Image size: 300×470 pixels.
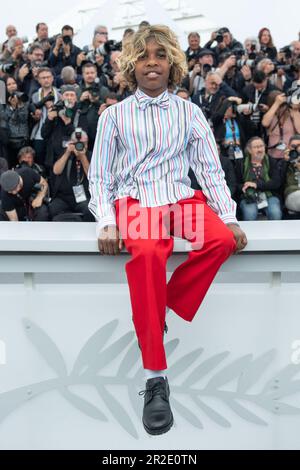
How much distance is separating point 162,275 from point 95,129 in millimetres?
3137

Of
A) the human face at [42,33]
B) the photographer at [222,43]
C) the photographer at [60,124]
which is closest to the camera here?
the photographer at [60,124]

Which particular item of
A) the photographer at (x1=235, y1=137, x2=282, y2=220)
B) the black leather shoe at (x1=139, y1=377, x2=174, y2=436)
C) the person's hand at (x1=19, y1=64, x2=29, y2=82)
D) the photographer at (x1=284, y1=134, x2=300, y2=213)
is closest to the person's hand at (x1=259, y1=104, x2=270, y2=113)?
the photographer at (x1=235, y1=137, x2=282, y2=220)

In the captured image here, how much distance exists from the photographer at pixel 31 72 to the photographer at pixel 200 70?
1292 millimetres

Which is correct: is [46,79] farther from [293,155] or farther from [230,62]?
[293,155]

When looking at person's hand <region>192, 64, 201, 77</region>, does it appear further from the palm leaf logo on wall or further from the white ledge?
the palm leaf logo on wall

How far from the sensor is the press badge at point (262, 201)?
4566 millimetres

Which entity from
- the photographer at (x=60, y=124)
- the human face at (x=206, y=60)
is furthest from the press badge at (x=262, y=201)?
the human face at (x=206, y=60)

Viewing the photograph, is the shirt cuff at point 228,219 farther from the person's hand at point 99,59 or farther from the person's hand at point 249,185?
the person's hand at point 99,59

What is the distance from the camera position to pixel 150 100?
218cm

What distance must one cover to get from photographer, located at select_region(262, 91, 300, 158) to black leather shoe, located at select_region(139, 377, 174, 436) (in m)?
3.41

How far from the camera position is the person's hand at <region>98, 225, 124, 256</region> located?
1.96m

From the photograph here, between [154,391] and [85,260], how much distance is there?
42 centimetres
